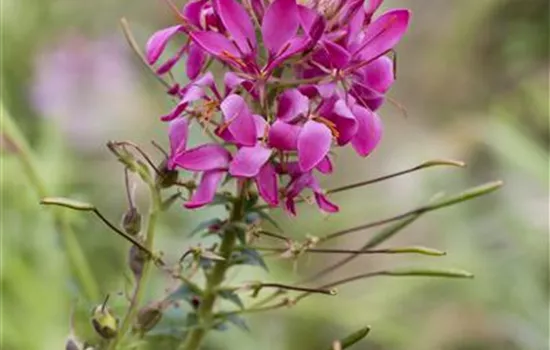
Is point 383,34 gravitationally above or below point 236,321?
above

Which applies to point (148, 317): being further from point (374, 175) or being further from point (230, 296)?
point (374, 175)

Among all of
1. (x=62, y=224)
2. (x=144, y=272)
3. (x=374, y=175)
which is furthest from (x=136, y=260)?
(x=374, y=175)

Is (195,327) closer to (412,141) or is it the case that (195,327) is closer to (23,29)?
(23,29)

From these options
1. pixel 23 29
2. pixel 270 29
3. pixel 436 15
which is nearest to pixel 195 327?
pixel 270 29

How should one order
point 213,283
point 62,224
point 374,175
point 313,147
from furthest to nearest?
1. point 374,175
2. point 62,224
3. point 213,283
4. point 313,147

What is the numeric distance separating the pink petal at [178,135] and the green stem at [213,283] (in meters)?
0.05

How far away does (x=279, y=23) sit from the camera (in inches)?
22.5

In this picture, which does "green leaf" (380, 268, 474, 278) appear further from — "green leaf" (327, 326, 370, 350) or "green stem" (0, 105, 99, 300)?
"green stem" (0, 105, 99, 300)

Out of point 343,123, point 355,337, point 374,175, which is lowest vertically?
point 355,337

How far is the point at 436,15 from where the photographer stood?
245 cm

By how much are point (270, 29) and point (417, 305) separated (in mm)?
1003

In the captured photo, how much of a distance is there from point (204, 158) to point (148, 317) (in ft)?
0.36

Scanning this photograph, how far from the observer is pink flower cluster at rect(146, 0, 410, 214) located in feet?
1.86

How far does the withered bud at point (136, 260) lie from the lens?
64 cm
